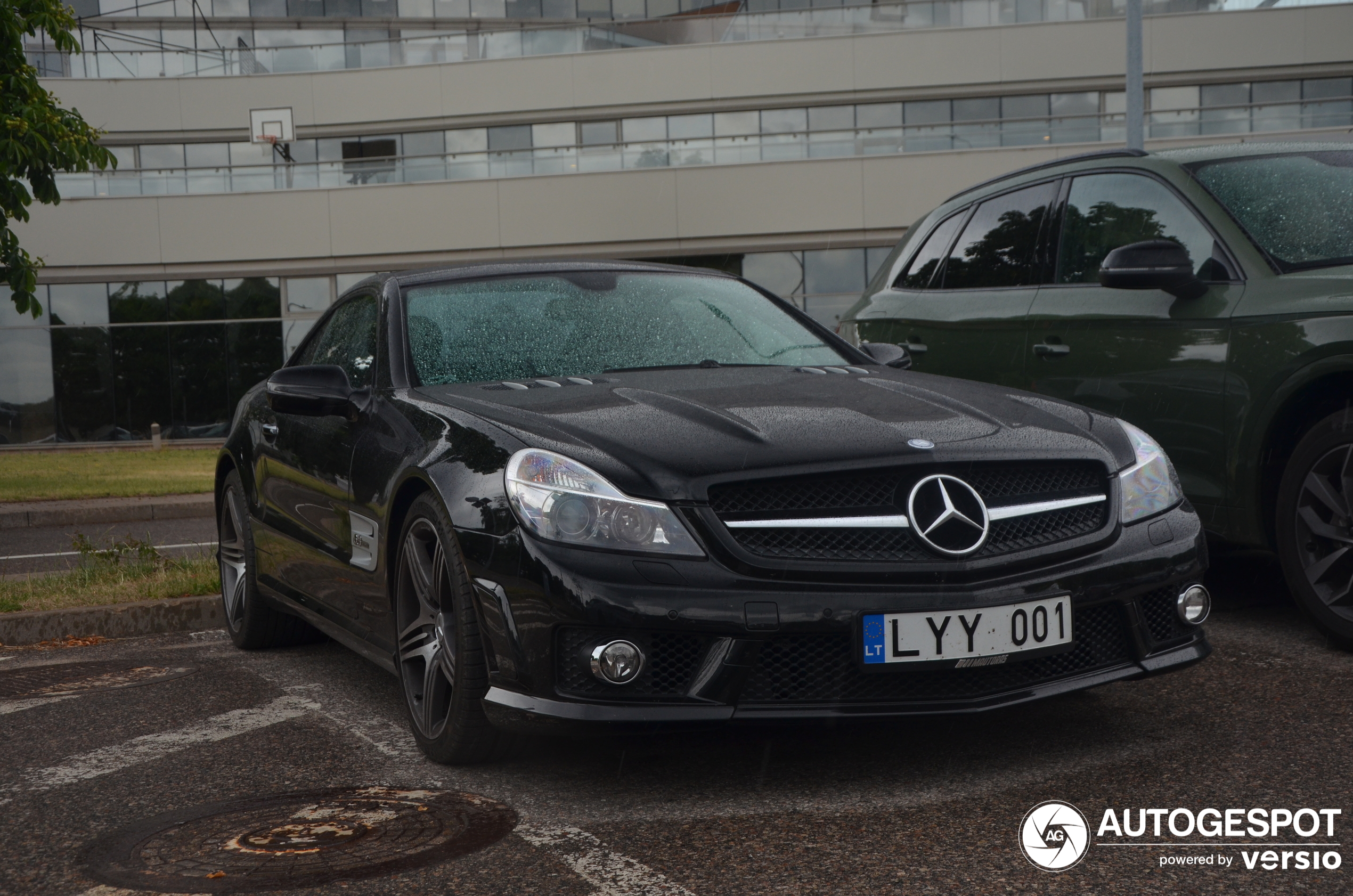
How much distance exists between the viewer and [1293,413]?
4.96 metres

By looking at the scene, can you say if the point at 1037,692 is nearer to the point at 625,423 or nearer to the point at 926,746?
the point at 926,746

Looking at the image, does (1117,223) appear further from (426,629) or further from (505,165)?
(505,165)

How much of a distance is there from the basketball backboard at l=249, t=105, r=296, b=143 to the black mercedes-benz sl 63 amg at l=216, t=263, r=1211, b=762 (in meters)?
28.8

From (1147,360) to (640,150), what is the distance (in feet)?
77.6

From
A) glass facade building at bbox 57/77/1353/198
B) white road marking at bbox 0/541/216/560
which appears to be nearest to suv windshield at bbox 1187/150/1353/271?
white road marking at bbox 0/541/216/560

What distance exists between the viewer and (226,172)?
29.6 meters

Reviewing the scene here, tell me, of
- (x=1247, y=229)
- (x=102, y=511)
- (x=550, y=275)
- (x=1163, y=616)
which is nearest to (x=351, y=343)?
(x=550, y=275)

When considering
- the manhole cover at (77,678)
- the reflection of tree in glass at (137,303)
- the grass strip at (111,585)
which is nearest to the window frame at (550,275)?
the manhole cover at (77,678)

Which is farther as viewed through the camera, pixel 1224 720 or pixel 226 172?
pixel 226 172

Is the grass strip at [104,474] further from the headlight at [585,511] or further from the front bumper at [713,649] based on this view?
the front bumper at [713,649]

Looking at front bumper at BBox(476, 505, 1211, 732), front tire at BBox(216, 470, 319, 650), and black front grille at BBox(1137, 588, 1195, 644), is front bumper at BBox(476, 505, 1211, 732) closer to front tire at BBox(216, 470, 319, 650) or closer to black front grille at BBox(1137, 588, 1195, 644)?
black front grille at BBox(1137, 588, 1195, 644)

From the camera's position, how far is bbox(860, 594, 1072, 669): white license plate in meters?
3.43

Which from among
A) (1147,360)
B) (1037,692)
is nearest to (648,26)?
(1147,360)

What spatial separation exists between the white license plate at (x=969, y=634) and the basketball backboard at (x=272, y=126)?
99.8 ft
